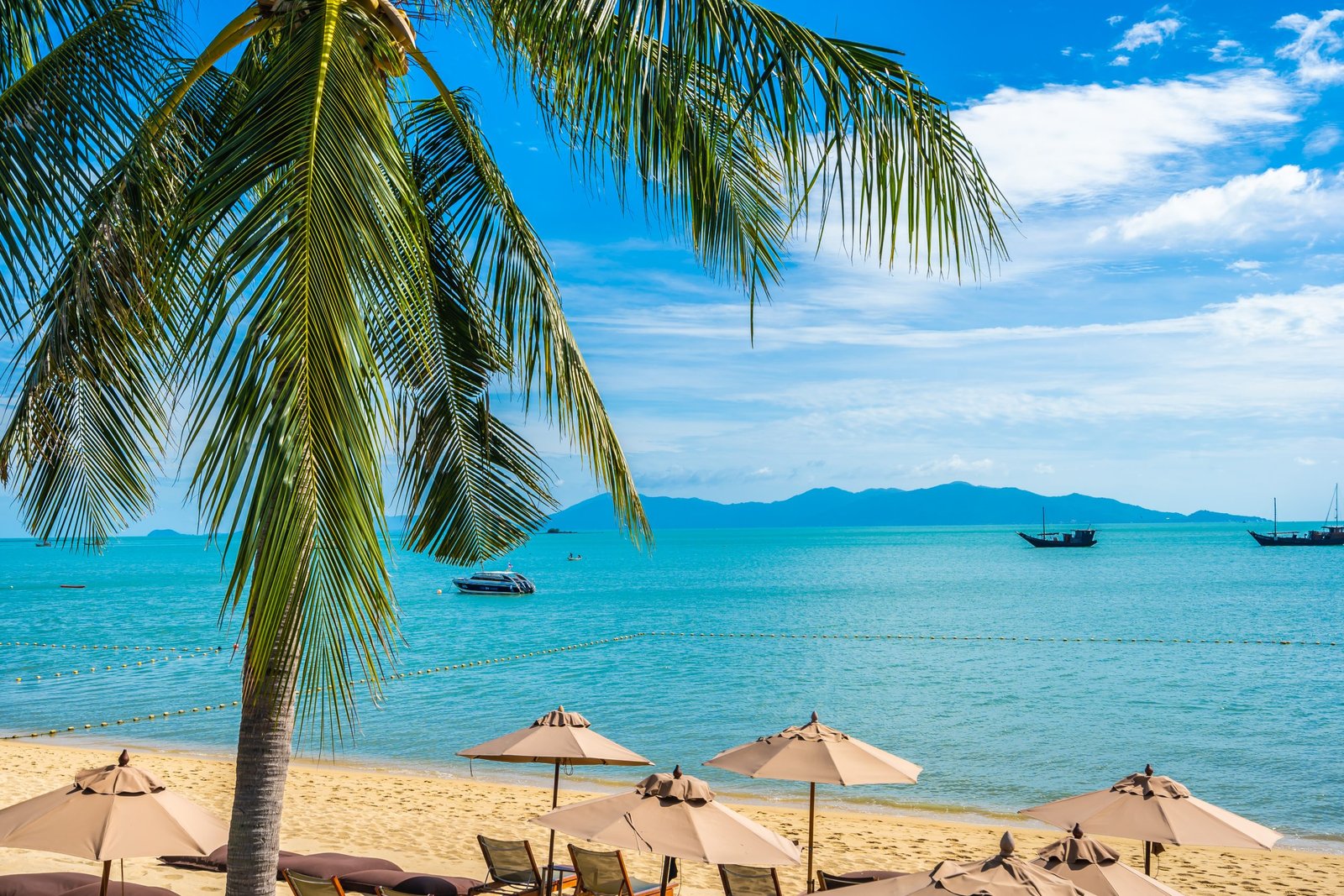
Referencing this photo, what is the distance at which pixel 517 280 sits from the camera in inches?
208

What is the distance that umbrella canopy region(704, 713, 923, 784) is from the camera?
8031 millimetres

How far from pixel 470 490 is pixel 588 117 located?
2706mm

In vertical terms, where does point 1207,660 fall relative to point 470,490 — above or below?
below

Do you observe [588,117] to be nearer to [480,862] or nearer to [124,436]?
[124,436]

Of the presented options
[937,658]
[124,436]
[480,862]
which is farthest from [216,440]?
[937,658]

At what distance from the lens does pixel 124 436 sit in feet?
16.6

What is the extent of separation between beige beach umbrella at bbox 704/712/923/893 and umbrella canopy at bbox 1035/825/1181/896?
8.44ft

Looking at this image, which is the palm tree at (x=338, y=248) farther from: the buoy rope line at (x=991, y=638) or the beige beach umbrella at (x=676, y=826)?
the buoy rope line at (x=991, y=638)

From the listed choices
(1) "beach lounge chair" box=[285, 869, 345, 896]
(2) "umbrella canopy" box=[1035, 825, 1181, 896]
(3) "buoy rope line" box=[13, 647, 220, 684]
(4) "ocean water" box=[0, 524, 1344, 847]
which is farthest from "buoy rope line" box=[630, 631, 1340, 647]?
(2) "umbrella canopy" box=[1035, 825, 1181, 896]

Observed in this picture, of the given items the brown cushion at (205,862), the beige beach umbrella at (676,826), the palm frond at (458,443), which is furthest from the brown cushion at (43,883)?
the palm frond at (458,443)

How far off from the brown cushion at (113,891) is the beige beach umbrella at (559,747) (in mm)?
2420

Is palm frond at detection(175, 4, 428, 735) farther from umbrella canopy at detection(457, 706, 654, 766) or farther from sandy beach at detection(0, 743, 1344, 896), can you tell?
sandy beach at detection(0, 743, 1344, 896)

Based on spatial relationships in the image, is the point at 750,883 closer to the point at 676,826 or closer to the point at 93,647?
the point at 676,826

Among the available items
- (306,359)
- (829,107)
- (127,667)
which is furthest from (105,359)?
(127,667)
